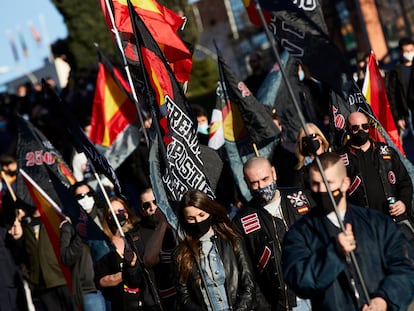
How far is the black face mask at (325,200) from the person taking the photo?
6520 millimetres

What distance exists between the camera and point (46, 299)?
1289 cm

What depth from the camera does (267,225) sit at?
8.48 metres

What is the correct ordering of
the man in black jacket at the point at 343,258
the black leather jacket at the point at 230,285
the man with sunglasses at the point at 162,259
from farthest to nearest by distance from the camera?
the man with sunglasses at the point at 162,259, the black leather jacket at the point at 230,285, the man in black jacket at the point at 343,258

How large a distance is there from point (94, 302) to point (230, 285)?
332 cm

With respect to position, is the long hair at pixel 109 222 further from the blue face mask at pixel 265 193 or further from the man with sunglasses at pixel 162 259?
the blue face mask at pixel 265 193

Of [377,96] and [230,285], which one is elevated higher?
[377,96]

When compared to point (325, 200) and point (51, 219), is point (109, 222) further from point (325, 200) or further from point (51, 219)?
point (325, 200)

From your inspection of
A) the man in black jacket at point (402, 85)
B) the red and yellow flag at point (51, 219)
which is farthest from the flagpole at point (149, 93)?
the man in black jacket at point (402, 85)

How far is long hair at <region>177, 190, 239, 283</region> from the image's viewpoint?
8.20m

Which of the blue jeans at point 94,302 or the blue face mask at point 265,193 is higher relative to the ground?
the blue face mask at point 265,193

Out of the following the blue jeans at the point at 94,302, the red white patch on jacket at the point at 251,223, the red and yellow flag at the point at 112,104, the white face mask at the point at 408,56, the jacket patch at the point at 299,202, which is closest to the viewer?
the red white patch on jacket at the point at 251,223

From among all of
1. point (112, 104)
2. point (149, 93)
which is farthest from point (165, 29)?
point (112, 104)

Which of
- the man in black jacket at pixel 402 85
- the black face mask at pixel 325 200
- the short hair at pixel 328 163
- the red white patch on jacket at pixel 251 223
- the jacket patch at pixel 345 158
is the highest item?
the short hair at pixel 328 163

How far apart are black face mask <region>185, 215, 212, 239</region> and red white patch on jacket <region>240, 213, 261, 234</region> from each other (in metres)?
0.35
